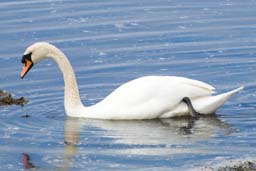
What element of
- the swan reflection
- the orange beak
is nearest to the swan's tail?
the swan reflection

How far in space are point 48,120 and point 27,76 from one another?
2.43 meters

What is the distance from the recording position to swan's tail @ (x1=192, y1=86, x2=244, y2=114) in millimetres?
15191

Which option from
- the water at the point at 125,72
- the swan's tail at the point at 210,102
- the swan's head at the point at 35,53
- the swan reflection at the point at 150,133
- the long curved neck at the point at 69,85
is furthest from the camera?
the swan's head at the point at 35,53

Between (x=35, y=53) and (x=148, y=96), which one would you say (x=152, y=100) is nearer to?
(x=148, y=96)

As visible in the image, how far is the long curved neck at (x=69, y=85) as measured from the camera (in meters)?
15.6

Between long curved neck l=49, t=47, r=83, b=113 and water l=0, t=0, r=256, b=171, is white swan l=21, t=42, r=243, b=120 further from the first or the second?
water l=0, t=0, r=256, b=171

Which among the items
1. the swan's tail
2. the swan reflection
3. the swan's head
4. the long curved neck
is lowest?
the swan reflection

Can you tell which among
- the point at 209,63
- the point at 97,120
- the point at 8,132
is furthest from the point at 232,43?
the point at 8,132

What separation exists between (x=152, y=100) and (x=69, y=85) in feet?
4.02

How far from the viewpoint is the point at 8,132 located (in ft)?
47.9

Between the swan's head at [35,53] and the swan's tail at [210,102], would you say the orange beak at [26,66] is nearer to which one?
the swan's head at [35,53]

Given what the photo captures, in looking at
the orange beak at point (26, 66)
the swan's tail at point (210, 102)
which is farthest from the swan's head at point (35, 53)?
the swan's tail at point (210, 102)

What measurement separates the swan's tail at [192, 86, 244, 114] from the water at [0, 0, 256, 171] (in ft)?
0.58

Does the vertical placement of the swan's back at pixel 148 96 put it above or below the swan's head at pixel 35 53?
below
